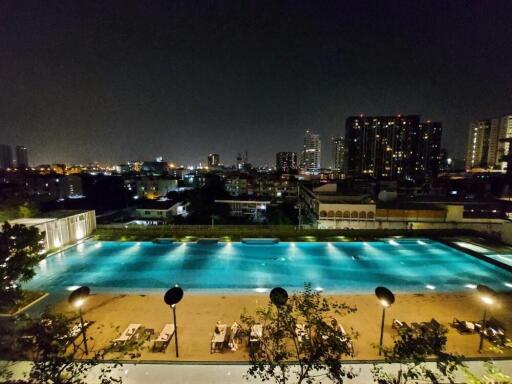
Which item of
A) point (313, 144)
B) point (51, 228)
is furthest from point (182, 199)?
point (313, 144)

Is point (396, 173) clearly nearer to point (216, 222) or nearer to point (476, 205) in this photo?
point (476, 205)

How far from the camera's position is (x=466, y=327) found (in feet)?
26.7

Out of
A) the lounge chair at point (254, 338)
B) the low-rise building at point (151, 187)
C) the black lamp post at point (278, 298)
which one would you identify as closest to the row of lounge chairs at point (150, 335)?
the lounge chair at point (254, 338)

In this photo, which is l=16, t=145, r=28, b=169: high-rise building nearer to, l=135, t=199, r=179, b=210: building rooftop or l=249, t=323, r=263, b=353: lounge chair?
l=135, t=199, r=179, b=210: building rooftop

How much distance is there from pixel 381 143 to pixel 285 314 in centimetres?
8841

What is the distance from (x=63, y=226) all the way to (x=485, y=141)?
124 m

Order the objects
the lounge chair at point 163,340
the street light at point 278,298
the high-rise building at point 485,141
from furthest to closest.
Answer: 1. the high-rise building at point 485,141
2. the lounge chair at point 163,340
3. the street light at point 278,298

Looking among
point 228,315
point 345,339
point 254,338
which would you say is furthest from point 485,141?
point 254,338

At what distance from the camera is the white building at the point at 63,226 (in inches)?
605

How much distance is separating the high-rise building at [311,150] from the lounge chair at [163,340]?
168 meters

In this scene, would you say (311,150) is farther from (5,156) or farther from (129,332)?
(129,332)

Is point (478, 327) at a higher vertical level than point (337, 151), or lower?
lower

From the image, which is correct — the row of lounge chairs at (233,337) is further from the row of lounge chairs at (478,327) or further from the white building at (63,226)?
the white building at (63,226)

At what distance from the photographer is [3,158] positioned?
108812 millimetres
